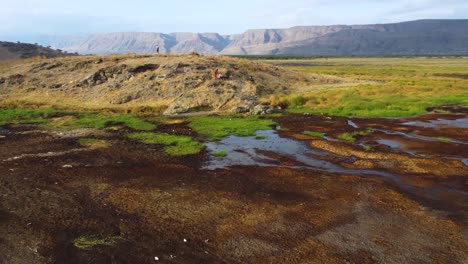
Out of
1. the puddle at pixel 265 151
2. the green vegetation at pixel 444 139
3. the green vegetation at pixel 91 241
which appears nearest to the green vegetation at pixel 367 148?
the puddle at pixel 265 151

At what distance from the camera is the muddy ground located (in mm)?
10992

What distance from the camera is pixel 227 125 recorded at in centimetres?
2931

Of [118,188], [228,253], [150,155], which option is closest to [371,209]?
[228,253]

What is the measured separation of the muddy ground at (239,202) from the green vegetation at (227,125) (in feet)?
9.38

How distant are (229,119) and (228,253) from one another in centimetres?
2179

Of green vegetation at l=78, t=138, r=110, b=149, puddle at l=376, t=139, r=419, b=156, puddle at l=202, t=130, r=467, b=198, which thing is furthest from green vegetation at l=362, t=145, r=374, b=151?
green vegetation at l=78, t=138, r=110, b=149

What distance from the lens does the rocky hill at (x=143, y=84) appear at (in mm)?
38541

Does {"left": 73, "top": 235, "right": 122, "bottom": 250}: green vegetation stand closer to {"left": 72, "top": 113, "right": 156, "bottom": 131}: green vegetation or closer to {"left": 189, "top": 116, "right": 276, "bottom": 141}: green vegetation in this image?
{"left": 189, "top": 116, "right": 276, "bottom": 141}: green vegetation

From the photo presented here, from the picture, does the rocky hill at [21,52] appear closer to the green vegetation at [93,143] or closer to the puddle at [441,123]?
the green vegetation at [93,143]

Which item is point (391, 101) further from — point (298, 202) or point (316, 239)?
point (316, 239)

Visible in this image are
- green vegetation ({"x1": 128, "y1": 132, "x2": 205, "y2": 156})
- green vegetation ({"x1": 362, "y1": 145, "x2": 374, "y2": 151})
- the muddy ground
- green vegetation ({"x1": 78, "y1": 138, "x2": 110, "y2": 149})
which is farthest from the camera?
green vegetation ({"x1": 78, "y1": 138, "x2": 110, "y2": 149})

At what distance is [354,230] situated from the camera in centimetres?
1228

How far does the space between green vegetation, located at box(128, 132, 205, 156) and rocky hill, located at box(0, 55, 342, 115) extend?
10597mm

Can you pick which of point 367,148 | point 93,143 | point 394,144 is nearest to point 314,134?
point 367,148
